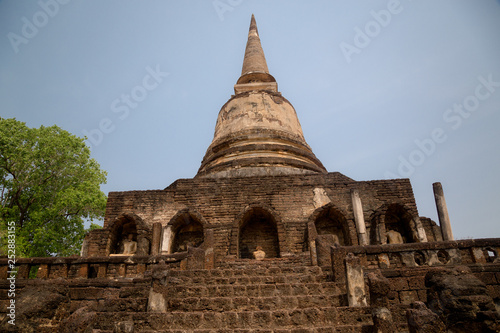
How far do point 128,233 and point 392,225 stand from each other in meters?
9.01

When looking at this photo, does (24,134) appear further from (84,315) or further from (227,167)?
(84,315)

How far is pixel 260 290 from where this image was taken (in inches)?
299

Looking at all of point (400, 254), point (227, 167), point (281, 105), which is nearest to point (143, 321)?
point (400, 254)

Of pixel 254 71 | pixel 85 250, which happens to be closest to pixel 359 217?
pixel 85 250

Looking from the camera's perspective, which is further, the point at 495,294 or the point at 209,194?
the point at 209,194

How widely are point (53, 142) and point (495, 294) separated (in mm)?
19200

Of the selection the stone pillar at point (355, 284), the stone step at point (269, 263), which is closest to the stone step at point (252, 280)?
the stone pillar at point (355, 284)

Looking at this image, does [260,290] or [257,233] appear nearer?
[260,290]

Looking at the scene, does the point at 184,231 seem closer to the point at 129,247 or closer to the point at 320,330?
the point at 129,247

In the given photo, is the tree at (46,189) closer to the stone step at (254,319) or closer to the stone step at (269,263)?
the stone step at (269,263)

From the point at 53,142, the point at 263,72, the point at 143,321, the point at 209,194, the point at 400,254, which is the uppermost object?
the point at 263,72

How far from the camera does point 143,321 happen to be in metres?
6.45

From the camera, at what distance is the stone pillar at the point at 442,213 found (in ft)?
39.2

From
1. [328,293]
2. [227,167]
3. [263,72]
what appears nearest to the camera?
[328,293]
